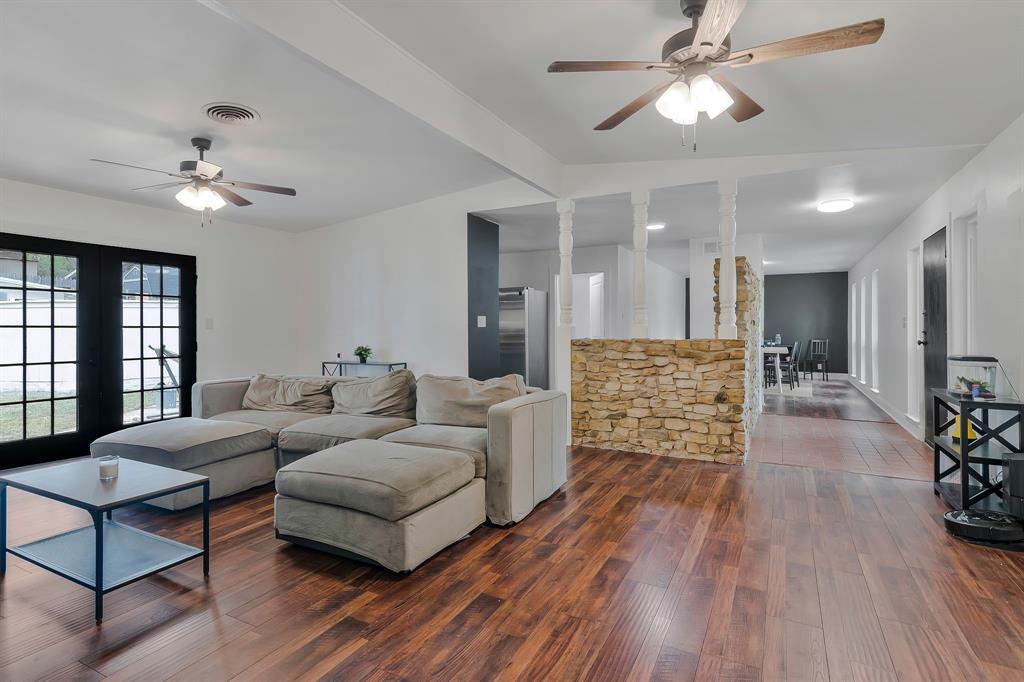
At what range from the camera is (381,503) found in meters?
2.30

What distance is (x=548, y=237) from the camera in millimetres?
7141

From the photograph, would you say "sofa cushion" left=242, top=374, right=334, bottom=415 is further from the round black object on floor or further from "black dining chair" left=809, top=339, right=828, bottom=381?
"black dining chair" left=809, top=339, right=828, bottom=381

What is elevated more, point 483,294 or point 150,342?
point 483,294

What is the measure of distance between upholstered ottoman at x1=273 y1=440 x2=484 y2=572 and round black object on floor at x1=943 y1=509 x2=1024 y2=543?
2.52 m

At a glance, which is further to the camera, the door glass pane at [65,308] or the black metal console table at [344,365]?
the black metal console table at [344,365]

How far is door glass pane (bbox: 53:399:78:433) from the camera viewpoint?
16.0 feet

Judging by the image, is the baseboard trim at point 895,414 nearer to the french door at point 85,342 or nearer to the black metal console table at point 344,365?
the black metal console table at point 344,365

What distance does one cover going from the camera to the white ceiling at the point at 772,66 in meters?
2.34

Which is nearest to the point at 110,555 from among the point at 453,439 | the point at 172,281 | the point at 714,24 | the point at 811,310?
the point at 453,439

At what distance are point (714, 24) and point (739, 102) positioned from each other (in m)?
0.64

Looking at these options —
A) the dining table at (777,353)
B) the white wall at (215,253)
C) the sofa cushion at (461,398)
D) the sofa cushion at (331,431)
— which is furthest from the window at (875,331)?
the white wall at (215,253)

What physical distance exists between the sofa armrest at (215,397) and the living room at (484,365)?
2cm

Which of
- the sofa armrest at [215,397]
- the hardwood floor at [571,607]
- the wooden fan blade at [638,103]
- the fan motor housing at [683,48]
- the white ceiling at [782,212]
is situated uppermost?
the white ceiling at [782,212]

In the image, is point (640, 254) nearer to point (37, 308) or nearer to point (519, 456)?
point (519, 456)
